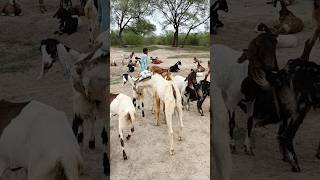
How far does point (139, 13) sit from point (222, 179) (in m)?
1.81

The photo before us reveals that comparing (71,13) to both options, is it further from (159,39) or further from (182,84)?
(182,84)

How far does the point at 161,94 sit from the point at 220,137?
2.43 feet

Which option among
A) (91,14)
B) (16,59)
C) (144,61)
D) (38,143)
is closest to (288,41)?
(144,61)

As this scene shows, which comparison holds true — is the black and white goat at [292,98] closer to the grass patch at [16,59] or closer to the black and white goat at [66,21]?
the black and white goat at [66,21]

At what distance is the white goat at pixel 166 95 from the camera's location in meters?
5.21

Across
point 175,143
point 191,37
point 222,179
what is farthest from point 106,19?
point 222,179

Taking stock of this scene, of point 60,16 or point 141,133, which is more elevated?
point 60,16

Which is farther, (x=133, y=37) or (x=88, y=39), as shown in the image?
(x=133, y=37)

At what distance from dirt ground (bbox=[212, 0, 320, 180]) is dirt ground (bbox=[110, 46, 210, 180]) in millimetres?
328

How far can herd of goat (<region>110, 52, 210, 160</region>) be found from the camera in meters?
5.20

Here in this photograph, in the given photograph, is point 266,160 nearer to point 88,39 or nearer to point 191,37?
point 191,37

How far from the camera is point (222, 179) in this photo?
4.96m

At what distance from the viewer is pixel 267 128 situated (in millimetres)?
4957

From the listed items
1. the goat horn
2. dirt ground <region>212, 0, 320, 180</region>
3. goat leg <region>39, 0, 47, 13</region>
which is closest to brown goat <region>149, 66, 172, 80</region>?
dirt ground <region>212, 0, 320, 180</region>
